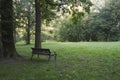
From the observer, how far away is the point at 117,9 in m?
42.4

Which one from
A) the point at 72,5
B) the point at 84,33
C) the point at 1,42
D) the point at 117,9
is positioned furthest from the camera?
the point at 84,33

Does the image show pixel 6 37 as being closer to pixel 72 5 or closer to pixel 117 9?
pixel 72 5

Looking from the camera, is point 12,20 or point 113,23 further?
point 113,23

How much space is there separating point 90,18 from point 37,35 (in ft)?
93.4

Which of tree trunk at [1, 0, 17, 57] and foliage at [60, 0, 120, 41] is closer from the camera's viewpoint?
tree trunk at [1, 0, 17, 57]

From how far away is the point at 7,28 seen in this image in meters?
12.0

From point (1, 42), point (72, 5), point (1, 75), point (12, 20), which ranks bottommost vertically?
point (1, 75)

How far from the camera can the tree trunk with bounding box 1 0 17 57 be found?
11.7 metres

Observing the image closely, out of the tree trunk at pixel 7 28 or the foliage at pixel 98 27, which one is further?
the foliage at pixel 98 27

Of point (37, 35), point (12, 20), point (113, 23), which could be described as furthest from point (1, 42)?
point (113, 23)

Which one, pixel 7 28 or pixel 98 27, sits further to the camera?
pixel 98 27

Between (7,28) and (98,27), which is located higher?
(98,27)

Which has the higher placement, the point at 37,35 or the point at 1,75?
the point at 37,35

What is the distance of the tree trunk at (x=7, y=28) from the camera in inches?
461
